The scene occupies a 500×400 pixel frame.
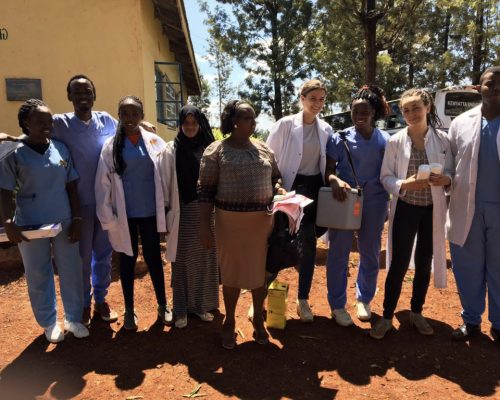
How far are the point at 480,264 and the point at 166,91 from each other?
311 inches

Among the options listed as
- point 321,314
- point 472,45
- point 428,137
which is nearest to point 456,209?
point 428,137

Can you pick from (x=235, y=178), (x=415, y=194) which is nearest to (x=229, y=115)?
(x=235, y=178)

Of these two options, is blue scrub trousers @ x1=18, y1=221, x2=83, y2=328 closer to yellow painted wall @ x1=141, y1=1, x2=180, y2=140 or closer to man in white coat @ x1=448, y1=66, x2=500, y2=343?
man in white coat @ x1=448, y1=66, x2=500, y2=343

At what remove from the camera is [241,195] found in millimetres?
2715

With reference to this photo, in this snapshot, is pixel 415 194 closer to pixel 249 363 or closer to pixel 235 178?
pixel 235 178

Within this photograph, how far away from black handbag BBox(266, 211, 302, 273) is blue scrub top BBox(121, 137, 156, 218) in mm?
1015

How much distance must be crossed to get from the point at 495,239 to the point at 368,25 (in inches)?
301

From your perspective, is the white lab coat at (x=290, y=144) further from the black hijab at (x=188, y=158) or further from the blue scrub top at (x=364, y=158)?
the black hijab at (x=188, y=158)

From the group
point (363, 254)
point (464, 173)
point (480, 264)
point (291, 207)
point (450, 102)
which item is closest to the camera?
point (291, 207)

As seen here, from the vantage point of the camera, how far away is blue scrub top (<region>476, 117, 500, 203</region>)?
2.88 metres

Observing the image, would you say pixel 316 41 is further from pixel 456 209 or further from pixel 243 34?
pixel 456 209

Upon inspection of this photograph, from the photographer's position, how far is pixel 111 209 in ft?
Result: 10.2

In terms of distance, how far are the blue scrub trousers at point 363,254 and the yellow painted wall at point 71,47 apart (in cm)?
419

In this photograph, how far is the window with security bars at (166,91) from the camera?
766cm
